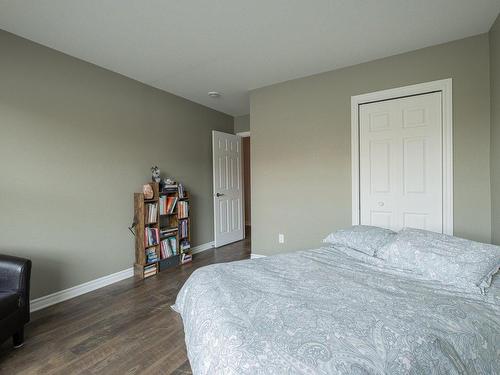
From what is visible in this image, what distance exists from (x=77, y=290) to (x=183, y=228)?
1.44 meters

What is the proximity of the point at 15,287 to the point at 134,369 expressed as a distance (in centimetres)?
105

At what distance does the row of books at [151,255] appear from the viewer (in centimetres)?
316

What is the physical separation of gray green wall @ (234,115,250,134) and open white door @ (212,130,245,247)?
0.27 m

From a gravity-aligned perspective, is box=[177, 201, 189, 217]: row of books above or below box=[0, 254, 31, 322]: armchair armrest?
above

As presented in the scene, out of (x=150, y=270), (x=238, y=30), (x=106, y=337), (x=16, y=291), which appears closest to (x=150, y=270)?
→ (x=150, y=270)

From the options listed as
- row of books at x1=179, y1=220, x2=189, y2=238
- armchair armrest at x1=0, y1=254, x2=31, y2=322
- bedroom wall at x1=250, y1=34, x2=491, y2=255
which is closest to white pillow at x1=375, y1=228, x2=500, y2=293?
bedroom wall at x1=250, y1=34, x2=491, y2=255

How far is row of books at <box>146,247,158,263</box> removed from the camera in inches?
125

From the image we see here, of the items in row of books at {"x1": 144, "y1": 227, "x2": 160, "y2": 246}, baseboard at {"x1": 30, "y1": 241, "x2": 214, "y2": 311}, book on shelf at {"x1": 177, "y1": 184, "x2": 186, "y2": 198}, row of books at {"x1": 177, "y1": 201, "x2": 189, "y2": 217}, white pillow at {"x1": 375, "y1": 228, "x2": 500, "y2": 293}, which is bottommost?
baseboard at {"x1": 30, "y1": 241, "x2": 214, "y2": 311}

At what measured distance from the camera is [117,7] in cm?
188

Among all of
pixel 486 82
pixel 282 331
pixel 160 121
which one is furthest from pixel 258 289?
pixel 160 121

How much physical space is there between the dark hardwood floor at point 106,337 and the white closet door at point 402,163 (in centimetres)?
230

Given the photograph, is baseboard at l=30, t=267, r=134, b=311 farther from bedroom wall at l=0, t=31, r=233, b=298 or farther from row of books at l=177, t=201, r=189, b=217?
row of books at l=177, t=201, r=189, b=217

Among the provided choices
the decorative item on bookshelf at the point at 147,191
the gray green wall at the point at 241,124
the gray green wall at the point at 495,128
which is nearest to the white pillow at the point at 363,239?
the gray green wall at the point at 495,128

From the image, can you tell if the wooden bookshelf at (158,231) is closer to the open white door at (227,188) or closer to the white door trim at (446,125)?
the open white door at (227,188)
